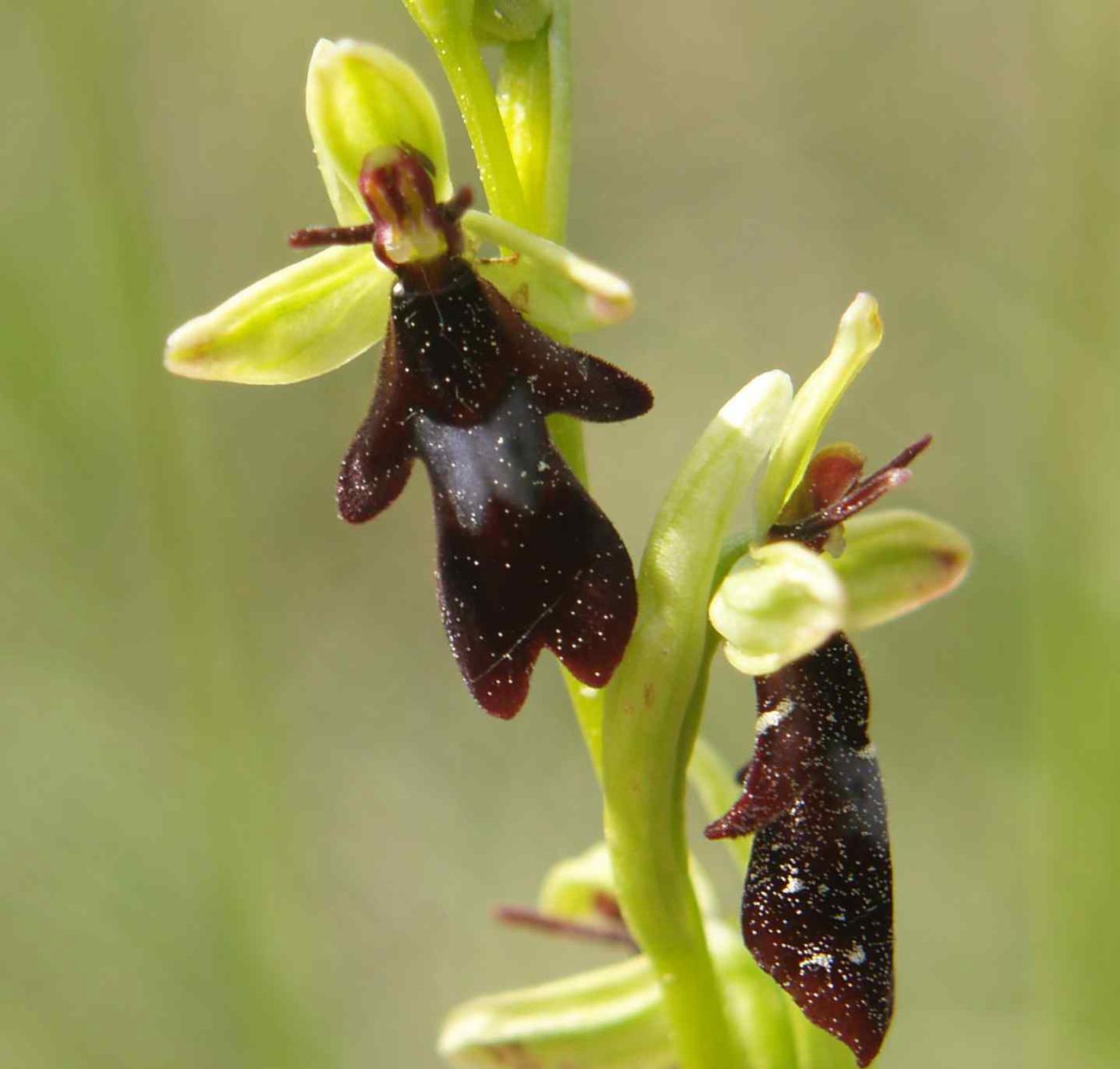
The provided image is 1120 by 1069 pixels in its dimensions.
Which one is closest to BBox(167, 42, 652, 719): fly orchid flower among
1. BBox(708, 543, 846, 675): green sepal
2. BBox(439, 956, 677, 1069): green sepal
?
BBox(708, 543, 846, 675): green sepal

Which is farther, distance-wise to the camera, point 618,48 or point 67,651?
point 618,48

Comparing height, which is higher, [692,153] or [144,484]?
[692,153]

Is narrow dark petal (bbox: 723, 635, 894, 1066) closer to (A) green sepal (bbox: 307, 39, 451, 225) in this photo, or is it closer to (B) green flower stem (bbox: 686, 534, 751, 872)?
(B) green flower stem (bbox: 686, 534, 751, 872)

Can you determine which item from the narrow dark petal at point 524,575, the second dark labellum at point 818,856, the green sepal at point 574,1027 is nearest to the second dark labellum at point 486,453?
the narrow dark petal at point 524,575

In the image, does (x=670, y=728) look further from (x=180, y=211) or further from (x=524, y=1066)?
(x=180, y=211)

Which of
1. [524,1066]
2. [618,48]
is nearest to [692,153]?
[618,48]

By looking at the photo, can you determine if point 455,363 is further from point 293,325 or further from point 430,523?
point 430,523

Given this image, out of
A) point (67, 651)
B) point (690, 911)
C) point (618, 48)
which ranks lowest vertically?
point (690, 911)
